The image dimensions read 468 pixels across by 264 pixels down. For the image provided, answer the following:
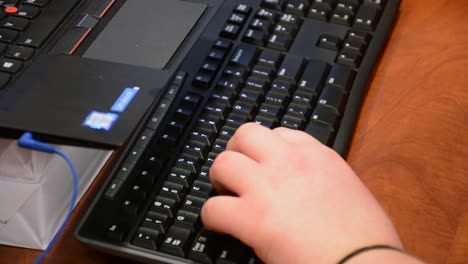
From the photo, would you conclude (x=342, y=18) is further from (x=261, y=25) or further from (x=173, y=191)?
(x=173, y=191)

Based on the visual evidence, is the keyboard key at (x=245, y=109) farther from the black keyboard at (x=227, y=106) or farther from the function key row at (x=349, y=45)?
the function key row at (x=349, y=45)

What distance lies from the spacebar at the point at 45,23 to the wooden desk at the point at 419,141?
143 mm

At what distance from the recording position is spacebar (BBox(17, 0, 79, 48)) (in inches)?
24.9

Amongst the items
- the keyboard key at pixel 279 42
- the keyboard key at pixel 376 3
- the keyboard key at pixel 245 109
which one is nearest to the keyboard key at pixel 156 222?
the keyboard key at pixel 245 109

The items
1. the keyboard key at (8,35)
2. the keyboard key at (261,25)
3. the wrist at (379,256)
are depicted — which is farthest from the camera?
the keyboard key at (261,25)

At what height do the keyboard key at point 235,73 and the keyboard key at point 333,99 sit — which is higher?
the keyboard key at point 235,73

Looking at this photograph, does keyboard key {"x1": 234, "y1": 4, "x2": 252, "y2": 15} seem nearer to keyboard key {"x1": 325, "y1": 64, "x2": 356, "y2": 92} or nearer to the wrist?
keyboard key {"x1": 325, "y1": 64, "x2": 356, "y2": 92}

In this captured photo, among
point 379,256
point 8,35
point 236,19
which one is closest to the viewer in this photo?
point 379,256

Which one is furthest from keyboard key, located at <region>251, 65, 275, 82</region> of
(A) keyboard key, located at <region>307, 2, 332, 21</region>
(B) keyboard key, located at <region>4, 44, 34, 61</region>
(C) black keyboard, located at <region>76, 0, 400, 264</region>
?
(B) keyboard key, located at <region>4, 44, 34, 61</region>

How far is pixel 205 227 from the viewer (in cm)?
57

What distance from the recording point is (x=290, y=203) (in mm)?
549

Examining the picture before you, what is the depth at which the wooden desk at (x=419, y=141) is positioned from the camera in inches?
Answer: 23.1

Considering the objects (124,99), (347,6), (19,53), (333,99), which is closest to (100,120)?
(124,99)

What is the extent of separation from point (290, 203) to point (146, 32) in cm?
24
